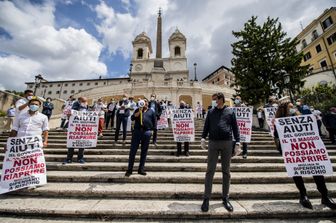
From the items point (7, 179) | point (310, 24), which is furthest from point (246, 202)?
point (310, 24)

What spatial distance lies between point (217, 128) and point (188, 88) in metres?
25.6

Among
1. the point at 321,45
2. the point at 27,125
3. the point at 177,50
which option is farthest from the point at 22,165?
the point at 177,50

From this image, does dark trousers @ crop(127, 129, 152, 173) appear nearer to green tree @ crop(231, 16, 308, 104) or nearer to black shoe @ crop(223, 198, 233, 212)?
black shoe @ crop(223, 198, 233, 212)

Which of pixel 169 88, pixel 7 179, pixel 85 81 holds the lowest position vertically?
pixel 7 179

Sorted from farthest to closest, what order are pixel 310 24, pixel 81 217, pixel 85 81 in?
pixel 85 81, pixel 310 24, pixel 81 217

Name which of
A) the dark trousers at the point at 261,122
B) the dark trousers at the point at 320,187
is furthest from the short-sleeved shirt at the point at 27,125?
the dark trousers at the point at 261,122

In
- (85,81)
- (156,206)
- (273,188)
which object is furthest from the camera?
(85,81)

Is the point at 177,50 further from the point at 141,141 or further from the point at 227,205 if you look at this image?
the point at 227,205

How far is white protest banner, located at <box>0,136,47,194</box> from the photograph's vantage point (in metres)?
3.47

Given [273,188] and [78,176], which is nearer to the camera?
[273,188]

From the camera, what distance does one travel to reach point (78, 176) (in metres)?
4.18

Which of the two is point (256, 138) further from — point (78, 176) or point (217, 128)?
point (78, 176)

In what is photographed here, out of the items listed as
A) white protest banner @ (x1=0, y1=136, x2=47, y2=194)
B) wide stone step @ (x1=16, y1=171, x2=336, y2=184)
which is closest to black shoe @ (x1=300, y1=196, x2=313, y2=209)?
wide stone step @ (x1=16, y1=171, x2=336, y2=184)

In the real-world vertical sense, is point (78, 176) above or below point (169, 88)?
below
